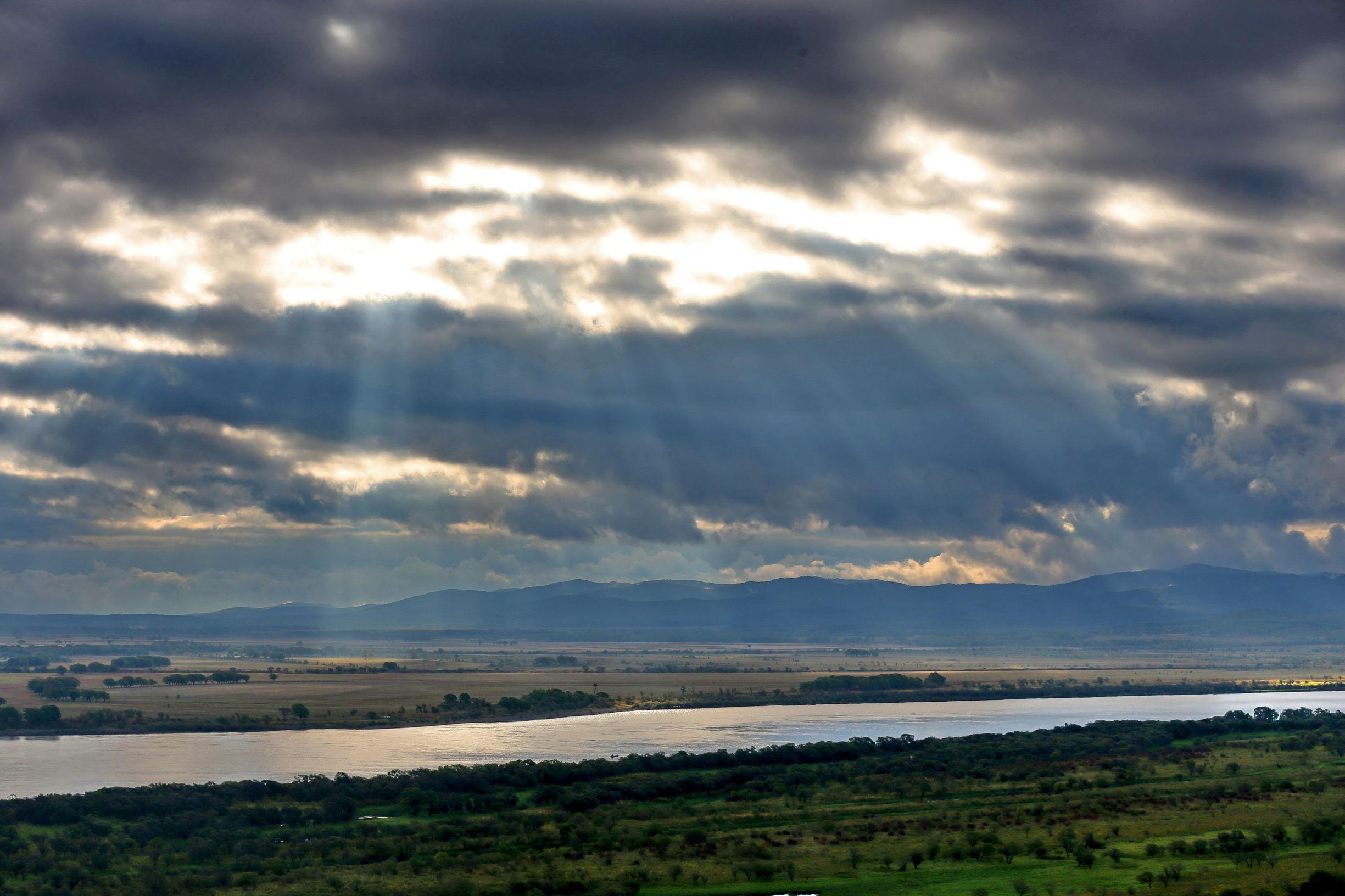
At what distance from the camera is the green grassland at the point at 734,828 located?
4884cm

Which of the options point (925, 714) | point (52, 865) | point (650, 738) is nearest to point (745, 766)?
point (650, 738)

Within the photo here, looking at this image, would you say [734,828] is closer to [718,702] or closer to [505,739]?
[505,739]

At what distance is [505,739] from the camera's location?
11506 centimetres

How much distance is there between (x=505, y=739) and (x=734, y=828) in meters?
56.1

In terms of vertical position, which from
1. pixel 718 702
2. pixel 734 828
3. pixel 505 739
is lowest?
pixel 718 702

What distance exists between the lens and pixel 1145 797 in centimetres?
6781

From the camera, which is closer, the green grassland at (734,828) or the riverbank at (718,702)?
the green grassland at (734,828)

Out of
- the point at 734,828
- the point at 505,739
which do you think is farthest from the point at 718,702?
the point at 734,828

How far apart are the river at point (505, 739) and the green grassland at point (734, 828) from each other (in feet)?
44.6

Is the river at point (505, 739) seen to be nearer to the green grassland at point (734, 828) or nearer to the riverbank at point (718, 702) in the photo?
the riverbank at point (718, 702)

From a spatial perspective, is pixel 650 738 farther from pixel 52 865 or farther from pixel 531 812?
pixel 52 865

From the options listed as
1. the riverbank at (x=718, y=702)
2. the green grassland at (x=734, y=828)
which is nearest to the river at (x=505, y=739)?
the riverbank at (x=718, y=702)

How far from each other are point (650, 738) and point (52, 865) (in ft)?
212

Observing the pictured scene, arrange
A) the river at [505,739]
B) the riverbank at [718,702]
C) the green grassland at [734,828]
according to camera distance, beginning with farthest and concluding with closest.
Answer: the riverbank at [718,702]
the river at [505,739]
the green grassland at [734,828]
